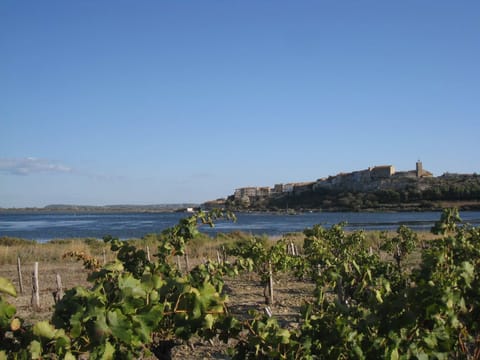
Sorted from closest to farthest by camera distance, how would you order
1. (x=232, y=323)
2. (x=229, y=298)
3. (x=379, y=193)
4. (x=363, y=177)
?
(x=232, y=323)
(x=229, y=298)
(x=379, y=193)
(x=363, y=177)

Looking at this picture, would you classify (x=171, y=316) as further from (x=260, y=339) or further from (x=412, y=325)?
(x=412, y=325)

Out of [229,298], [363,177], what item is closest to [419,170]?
[363,177]

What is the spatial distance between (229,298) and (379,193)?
11451 centimetres

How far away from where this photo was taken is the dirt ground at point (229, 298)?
826cm

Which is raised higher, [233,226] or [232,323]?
[232,323]

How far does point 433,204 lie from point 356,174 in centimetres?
4869

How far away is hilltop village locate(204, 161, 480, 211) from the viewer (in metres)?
104

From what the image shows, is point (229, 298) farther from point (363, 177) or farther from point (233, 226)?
point (363, 177)

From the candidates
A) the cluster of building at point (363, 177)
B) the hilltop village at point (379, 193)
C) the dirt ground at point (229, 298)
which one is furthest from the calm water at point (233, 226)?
the cluster of building at point (363, 177)

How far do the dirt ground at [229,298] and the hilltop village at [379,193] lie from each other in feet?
253

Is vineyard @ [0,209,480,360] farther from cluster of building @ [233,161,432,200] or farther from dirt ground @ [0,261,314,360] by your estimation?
cluster of building @ [233,161,432,200]

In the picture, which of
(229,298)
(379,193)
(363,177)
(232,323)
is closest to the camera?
(232,323)

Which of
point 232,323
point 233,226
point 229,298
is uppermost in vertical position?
point 232,323

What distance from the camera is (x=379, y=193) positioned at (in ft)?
402
